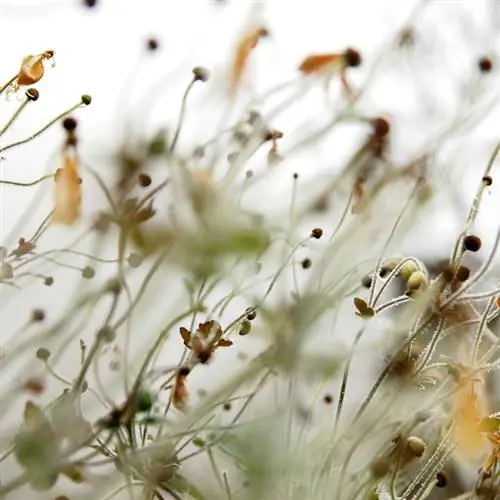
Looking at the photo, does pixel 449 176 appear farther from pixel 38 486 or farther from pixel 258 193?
pixel 38 486

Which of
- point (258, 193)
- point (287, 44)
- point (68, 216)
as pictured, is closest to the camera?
point (68, 216)

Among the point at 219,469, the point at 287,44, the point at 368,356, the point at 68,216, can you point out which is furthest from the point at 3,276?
the point at 287,44

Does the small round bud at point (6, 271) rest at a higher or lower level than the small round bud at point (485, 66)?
lower

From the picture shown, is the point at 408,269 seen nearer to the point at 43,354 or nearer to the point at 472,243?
the point at 472,243

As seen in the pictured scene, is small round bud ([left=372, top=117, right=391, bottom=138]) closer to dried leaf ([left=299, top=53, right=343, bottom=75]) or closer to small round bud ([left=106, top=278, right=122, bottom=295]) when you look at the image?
dried leaf ([left=299, top=53, right=343, bottom=75])

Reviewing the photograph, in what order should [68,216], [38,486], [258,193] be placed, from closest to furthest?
[38,486] < [68,216] < [258,193]

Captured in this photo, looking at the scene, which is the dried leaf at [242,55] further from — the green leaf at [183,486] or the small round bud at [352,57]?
the green leaf at [183,486]

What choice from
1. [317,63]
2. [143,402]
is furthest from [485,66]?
[143,402]

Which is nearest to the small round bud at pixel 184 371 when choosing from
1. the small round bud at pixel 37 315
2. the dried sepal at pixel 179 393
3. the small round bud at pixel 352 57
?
the dried sepal at pixel 179 393
